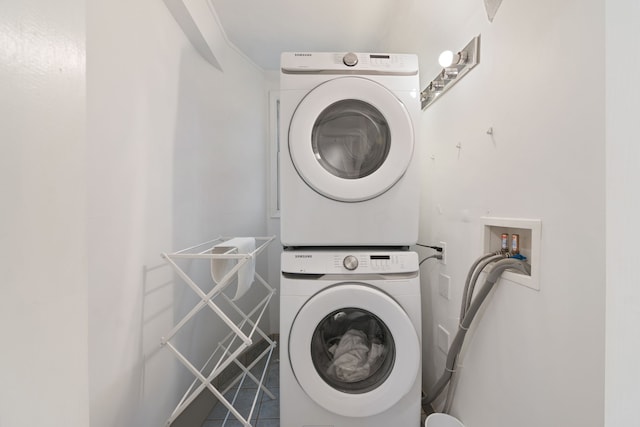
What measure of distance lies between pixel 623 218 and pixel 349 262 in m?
0.87

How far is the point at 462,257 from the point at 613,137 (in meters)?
0.79

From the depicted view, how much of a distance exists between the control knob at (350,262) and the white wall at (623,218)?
2.67 feet

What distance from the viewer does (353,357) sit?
49.9 inches

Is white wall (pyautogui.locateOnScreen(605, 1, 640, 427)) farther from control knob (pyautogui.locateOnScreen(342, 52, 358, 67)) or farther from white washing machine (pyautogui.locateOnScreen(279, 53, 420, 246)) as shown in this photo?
control knob (pyautogui.locateOnScreen(342, 52, 358, 67))

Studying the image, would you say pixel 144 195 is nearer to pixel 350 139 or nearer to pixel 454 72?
pixel 350 139

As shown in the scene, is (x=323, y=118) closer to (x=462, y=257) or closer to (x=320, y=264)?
(x=320, y=264)

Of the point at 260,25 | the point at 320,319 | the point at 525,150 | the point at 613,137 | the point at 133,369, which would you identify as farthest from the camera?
the point at 260,25

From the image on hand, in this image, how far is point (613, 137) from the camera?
0.49 metres

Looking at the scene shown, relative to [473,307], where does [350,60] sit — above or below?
above

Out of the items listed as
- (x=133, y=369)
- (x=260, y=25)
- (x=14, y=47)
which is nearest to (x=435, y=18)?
(x=260, y=25)

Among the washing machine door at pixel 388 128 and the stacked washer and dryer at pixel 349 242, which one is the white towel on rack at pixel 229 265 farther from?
the washing machine door at pixel 388 128

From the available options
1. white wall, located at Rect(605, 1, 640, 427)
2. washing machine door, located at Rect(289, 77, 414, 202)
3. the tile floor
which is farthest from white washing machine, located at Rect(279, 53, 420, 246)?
the tile floor

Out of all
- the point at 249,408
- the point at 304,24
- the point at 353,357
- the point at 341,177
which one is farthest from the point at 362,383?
the point at 304,24

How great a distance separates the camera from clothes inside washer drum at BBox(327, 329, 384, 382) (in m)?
1.25
